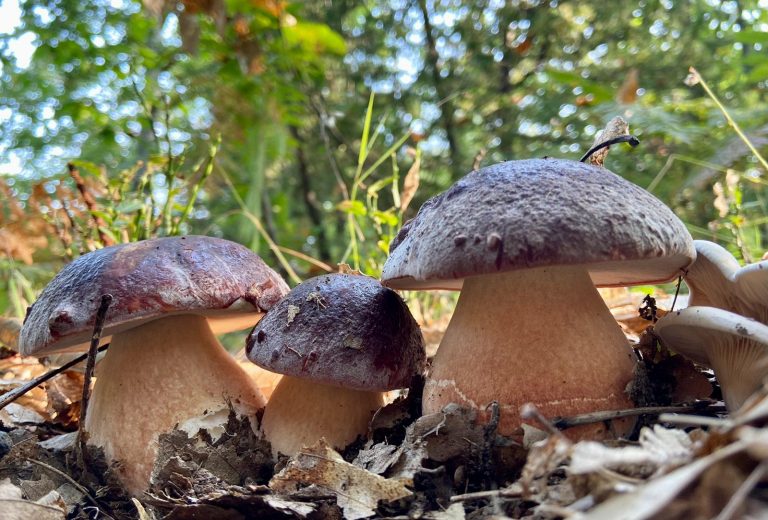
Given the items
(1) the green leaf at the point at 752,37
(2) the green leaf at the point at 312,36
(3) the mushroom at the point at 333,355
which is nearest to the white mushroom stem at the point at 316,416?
(3) the mushroom at the point at 333,355

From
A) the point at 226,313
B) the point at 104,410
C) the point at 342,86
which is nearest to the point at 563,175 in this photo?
the point at 226,313

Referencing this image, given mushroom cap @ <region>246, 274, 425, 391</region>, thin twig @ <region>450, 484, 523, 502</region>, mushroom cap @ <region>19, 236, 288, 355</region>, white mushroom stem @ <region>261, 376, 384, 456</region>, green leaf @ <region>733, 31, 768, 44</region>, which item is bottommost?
white mushroom stem @ <region>261, 376, 384, 456</region>

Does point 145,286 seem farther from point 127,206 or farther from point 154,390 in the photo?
point 127,206

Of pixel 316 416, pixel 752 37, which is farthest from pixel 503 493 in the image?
pixel 752 37

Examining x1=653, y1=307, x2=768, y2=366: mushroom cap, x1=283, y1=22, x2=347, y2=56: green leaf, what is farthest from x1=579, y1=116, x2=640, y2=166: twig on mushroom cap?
x1=283, y1=22, x2=347, y2=56: green leaf

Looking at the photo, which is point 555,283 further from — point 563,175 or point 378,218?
point 378,218

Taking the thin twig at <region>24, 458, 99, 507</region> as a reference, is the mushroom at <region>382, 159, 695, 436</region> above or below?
above

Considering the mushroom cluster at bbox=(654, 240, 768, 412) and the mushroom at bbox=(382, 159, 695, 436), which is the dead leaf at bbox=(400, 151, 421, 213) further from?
the mushroom cluster at bbox=(654, 240, 768, 412)
